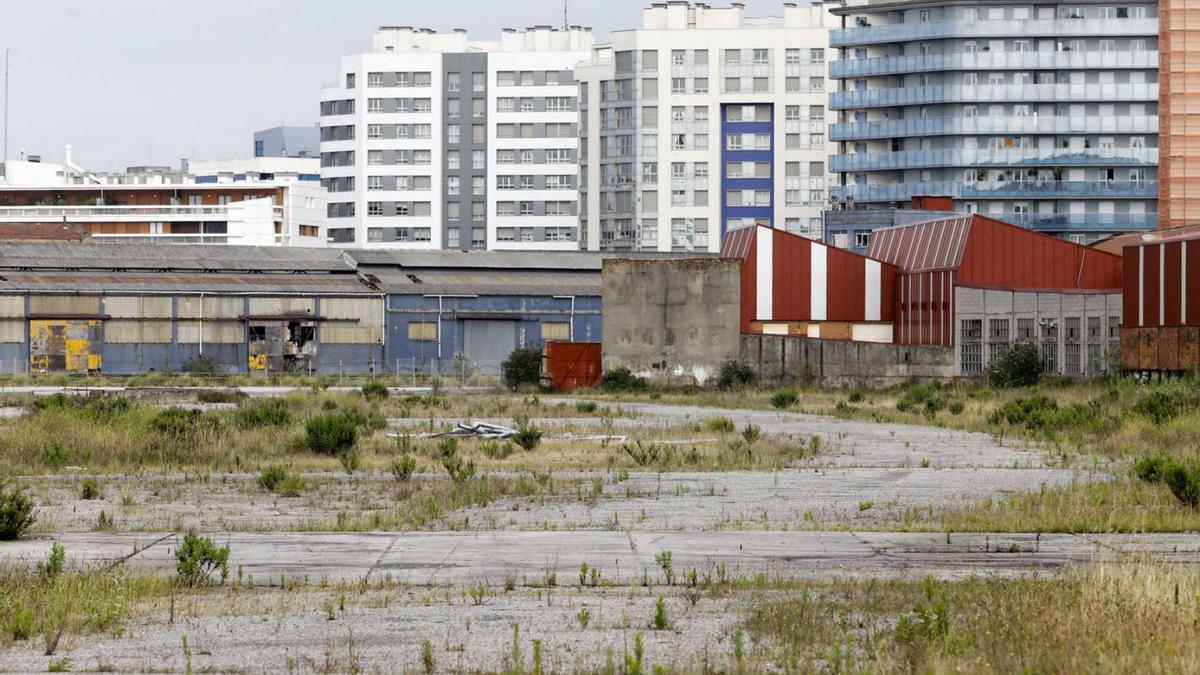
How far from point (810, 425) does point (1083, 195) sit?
74.4 metres

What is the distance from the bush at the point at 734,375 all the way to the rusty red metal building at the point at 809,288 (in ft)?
8.53

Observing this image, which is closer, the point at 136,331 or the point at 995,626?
the point at 995,626

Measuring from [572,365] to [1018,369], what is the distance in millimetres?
20258

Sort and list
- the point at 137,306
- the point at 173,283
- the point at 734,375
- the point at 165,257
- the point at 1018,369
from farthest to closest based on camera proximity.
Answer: the point at 165,257, the point at 173,283, the point at 137,306, the point at 734,375, the point at 1018,369

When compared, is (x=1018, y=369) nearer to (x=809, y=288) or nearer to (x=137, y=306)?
(x=809, y=288)

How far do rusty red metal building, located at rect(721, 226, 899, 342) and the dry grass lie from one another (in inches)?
2226

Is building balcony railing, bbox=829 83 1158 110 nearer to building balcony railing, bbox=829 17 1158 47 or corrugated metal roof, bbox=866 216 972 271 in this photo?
building balcony railing, bbox=829 17 1158 47

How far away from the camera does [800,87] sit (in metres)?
131

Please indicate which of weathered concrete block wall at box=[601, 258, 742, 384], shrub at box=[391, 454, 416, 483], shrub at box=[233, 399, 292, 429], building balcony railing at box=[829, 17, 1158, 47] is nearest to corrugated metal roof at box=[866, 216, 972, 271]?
weathered concrete block wall at box=[601, 258, 742, 384]

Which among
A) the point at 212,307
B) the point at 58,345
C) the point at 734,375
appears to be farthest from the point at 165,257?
the point at 734,375

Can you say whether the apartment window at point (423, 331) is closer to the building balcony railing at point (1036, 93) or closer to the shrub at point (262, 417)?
the building balcony railing at point (1036, 93)

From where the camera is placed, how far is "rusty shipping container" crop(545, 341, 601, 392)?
72.8m

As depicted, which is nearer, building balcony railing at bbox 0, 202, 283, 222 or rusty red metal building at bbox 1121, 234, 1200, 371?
rusty red metal building at bbox 1121, 234, 1200, 371

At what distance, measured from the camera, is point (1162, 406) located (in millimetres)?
39969
